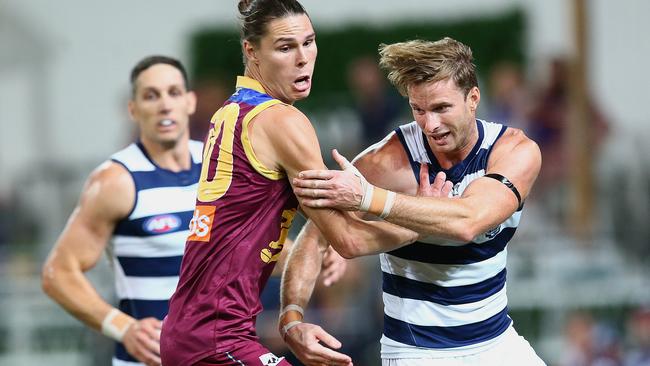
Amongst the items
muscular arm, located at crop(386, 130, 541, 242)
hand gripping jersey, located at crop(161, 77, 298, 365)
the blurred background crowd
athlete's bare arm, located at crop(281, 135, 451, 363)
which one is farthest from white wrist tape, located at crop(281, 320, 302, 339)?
the blurred background crowd

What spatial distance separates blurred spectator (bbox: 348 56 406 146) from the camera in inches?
446

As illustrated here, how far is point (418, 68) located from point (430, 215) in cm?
64

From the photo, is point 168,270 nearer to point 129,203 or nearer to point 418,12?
point 129,203

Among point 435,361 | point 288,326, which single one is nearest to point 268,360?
point 288,326

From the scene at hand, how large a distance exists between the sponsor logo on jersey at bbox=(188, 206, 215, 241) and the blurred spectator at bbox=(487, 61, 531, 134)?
6910 millimetres

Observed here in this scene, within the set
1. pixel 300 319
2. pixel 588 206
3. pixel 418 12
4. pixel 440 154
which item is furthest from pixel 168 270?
pixel 418 12

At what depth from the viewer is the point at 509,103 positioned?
38.0 ft

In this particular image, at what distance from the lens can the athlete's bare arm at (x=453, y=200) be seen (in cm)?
450

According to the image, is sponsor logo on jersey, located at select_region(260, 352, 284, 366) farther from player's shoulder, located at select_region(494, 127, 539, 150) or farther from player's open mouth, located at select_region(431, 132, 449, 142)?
player's shoulder, located at select_region(494, 127, 539, 150)

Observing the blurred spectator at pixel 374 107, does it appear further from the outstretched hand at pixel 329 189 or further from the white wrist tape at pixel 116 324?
the outstretched hand at pixel 329 189

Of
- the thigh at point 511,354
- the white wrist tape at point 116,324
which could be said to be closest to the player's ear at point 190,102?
the white wrist tape at point 116,324

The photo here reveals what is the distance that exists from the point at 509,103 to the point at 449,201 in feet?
23.2

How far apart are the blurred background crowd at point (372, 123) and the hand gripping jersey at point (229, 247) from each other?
1955 mm

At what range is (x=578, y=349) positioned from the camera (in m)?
9.31
